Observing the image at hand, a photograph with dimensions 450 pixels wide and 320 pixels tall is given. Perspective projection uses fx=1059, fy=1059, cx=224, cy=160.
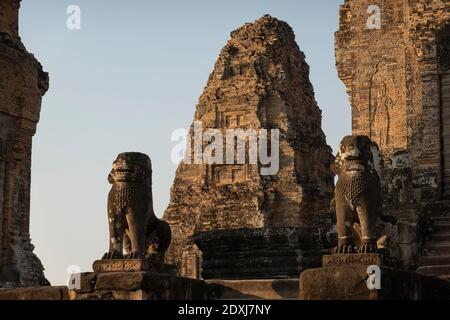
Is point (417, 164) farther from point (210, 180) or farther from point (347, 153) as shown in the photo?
point (210, 180)

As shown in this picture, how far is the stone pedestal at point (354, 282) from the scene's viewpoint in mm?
10164

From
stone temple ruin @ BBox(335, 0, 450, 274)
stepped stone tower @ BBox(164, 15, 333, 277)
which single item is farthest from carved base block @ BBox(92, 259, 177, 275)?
stepped stone tower @ BBox(164, 15, 333, 277)

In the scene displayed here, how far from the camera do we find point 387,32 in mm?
21469

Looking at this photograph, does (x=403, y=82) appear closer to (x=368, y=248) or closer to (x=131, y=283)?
(x=368, y=248)

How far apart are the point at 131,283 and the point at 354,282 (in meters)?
2.39

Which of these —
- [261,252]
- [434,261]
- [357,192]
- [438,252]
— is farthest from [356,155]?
[261,252]

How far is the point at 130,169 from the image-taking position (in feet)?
39.4

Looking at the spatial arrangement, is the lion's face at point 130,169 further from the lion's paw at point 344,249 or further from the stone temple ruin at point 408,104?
the stone temple ruin at point 408,104

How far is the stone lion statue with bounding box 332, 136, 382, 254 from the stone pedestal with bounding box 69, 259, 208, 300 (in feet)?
5.96

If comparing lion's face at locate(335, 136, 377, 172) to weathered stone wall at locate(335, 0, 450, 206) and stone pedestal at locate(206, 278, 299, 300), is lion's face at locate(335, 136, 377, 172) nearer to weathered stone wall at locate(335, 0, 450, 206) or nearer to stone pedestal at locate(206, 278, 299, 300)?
stone pedestal at locate(206, 278, 299, 300)

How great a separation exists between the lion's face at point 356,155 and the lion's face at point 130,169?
236 centimetres

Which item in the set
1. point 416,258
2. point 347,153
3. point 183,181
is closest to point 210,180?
point 183,181

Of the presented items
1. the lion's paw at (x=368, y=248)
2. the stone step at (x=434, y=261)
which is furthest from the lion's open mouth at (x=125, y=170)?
the stone step at (x=434, y=261)
